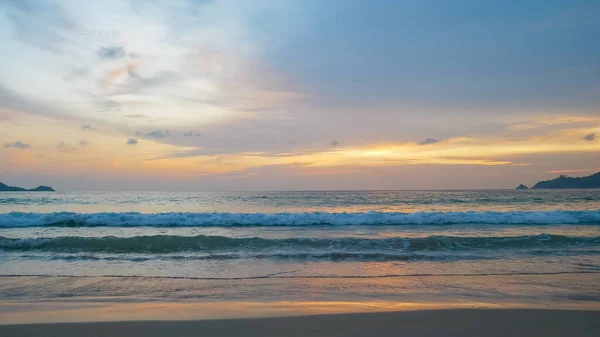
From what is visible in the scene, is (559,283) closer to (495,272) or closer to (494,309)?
(495,272)

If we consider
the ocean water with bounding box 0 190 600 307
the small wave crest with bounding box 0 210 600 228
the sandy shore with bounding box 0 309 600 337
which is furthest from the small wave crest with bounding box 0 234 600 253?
the sandy shore with bounding box 0 309 600 337

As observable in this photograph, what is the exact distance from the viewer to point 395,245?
44.1 ft

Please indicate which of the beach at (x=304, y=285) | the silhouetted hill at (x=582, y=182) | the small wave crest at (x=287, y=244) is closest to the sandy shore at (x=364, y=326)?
the beach at (x=304, y=285)

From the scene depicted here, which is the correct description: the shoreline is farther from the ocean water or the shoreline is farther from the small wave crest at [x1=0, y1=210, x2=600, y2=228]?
the small wave crest at [x1=0, y1=210, x2=600, y2=228]

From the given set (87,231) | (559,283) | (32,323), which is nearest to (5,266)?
(32,323)

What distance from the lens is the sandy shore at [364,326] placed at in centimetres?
499

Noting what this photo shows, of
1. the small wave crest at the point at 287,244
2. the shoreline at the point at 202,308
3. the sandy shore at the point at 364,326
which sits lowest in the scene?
the small wave crest at the point at 287,244

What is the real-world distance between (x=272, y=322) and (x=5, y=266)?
29.5 feet

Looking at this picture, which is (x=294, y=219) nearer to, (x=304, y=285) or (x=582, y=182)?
(x=304, y=285)

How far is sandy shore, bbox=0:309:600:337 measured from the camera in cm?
499

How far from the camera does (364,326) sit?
5199mm

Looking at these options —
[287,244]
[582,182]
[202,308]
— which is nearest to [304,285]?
[202,308]

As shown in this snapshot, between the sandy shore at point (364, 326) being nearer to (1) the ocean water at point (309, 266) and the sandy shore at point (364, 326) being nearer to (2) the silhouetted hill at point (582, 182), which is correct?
(1) the ocean water at point (309, 266)

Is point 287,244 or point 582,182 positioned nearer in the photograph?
point 287,244
